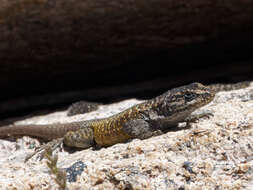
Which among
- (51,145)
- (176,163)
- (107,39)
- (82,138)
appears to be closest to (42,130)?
(51,145)

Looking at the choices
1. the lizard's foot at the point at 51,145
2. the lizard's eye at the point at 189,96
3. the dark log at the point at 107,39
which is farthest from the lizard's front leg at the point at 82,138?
the dark log at the point at 107,39

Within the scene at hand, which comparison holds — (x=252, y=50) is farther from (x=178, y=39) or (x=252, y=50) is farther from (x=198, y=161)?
(x=198, y=161)

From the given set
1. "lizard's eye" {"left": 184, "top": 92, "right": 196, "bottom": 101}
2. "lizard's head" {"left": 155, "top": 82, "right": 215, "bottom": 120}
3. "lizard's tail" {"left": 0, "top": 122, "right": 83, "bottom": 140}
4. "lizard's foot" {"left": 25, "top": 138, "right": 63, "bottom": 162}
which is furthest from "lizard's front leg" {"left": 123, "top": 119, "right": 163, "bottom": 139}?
"lizard's foot" {"left": 25, "top": 138, "right": 63, "bottom": 162}

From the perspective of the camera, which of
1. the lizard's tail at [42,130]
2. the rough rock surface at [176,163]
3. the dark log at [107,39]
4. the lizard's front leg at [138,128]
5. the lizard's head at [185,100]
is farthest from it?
the dark log at [107,39]

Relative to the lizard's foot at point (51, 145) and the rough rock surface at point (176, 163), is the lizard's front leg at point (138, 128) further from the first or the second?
the lizard's foot at point (51, 145)

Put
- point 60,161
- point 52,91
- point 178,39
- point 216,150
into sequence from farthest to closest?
point 52,91, point 178,39, point 60,161, point 216,150

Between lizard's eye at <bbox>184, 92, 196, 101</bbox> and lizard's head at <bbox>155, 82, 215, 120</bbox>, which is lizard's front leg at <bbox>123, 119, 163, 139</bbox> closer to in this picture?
lizard's head at <bbox>155, 82, 215, 120</bbox>

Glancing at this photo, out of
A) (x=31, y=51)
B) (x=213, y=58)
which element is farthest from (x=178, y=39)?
(x=31, y=51)

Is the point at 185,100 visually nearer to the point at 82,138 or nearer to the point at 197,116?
the point at 197,116
